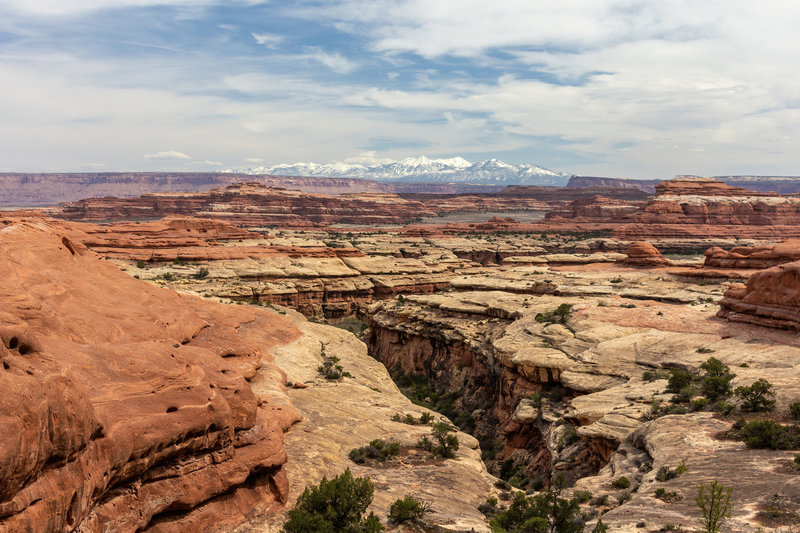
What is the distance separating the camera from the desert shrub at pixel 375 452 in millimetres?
19300

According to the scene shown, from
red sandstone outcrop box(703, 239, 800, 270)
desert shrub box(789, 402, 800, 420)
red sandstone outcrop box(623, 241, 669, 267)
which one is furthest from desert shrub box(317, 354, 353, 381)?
red sandstone outcrop box(623, 241, 669, 267)

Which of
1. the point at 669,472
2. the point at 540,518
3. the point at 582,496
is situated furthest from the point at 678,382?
the point at 540,518

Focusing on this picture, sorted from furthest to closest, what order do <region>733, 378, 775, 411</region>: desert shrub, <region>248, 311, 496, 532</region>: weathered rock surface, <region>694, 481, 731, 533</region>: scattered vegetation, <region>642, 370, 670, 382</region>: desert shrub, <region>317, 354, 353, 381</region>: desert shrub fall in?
<region>317, 354, 353, 381</region>: desert shrub, <region>642, 370, 670, 382</region>: desert shrub, <region>733, 378, 775, 411</region>: desert shrub, <region>248, 311, 496, 532</region>: weathered rock surface, <region>694, 481, 731, 533</region>: scattered vegetation

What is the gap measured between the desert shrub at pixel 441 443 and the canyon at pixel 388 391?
383 millimetres

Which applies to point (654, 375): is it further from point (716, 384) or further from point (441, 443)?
point (441, 443)

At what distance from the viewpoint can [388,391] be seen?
3136 cm

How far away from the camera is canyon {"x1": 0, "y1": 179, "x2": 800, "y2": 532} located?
38.8 feet

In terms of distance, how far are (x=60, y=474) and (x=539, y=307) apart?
133ft

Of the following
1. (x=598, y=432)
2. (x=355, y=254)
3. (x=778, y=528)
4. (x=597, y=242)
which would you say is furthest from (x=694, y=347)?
(x=597, y=242)

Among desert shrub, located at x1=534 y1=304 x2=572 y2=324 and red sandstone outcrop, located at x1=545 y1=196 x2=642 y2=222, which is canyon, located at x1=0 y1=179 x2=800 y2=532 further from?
red sandstone outcrop, located at x1=545 y1=196 x2=642 y2=222

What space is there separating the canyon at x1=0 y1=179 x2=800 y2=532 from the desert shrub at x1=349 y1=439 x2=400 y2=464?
0.36 meters

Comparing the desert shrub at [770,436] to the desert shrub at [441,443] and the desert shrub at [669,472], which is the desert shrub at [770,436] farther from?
the desert shrub at [441,443]

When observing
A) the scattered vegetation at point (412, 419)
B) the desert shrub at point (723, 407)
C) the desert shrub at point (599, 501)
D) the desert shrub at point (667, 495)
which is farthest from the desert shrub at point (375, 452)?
the desert shrub at point (723, 407)

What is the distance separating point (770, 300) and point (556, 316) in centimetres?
1382
